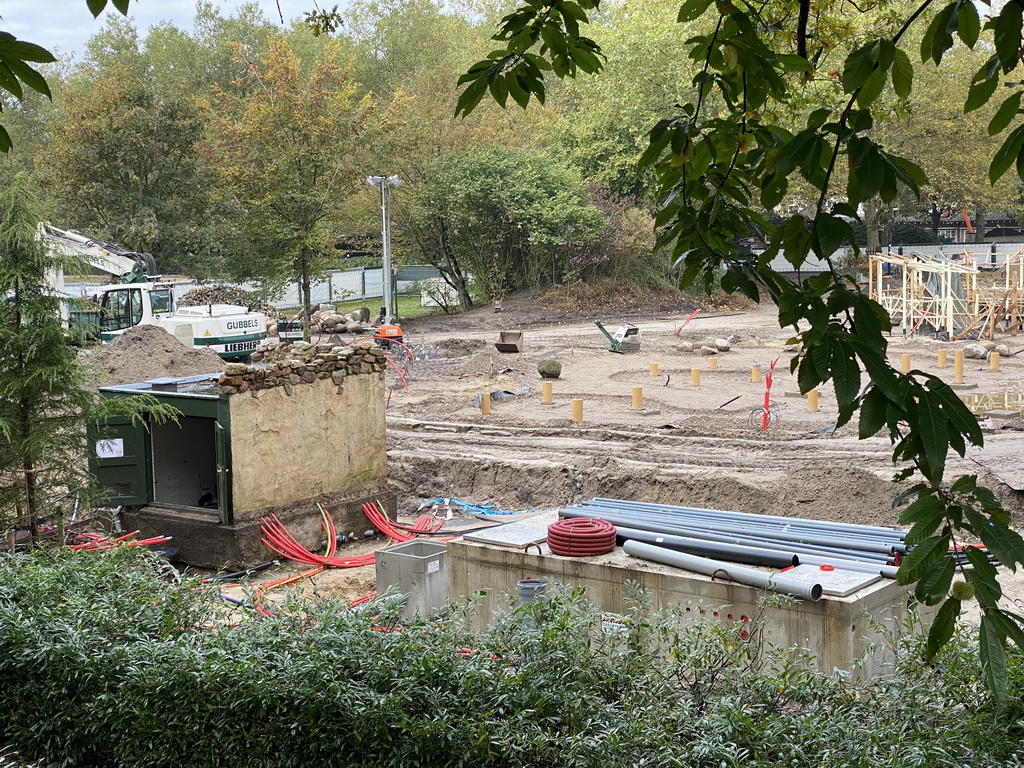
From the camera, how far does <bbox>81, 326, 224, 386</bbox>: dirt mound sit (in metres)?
25.4

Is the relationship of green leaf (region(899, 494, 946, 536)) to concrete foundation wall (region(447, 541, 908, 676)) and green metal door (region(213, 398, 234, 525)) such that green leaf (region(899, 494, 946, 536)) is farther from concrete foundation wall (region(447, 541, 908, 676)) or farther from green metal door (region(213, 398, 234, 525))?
green metal door (region(213, 398, 234, 525))

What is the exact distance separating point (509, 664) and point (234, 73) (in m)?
68.4

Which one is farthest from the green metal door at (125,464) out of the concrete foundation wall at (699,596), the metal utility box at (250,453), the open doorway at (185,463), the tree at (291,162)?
the tree at (291,162)

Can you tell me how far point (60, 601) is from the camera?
271 inches

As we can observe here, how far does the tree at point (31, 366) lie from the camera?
9.98 m

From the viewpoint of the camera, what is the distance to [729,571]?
866cm

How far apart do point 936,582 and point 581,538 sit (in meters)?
6.57

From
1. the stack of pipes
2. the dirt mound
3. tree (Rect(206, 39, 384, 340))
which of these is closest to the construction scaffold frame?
tree (Rect(206, 39, 384, 340))

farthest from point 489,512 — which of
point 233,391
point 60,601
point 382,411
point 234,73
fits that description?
point 234,73

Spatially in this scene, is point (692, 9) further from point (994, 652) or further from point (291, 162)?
point (291, 162)

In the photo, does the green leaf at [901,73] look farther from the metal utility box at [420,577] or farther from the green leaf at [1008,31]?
the metal utility box at [420,577]

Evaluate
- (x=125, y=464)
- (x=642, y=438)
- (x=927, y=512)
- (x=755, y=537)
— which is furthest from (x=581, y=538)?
(x=642, y=438)

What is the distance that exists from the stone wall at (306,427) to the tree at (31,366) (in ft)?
10.5

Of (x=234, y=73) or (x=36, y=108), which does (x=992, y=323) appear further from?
(x=36, y=108)
